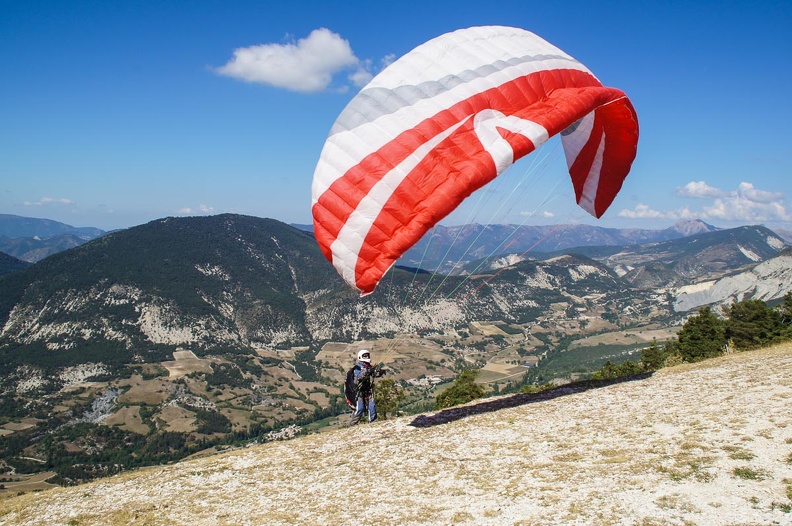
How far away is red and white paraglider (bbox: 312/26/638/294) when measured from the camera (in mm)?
11586

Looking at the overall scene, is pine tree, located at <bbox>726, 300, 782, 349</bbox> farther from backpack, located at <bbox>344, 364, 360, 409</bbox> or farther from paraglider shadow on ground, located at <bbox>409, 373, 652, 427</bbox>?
backpack, located at <bbox>344, 364, 360, 409</bbox>

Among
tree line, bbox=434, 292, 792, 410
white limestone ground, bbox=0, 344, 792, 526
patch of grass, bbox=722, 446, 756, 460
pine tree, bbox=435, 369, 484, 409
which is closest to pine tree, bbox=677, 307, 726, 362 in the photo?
tree line, bbox=434, 292, 792, 410

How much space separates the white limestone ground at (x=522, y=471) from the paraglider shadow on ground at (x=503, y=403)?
0.16 m

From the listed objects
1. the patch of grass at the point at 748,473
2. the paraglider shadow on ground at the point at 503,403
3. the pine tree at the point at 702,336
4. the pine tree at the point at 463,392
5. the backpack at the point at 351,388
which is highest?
the backpack at the point at 351,388

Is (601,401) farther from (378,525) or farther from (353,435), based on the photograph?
(378,525)

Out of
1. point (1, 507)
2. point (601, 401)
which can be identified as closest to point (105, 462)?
point (1, 507)

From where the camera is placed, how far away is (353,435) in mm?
14477

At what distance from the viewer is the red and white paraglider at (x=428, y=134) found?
11.6 m

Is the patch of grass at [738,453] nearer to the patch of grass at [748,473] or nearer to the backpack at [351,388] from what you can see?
Result: the patch of grass at [748,473]

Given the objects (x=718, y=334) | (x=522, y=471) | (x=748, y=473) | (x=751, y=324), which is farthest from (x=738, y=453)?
(x=751, y=324)

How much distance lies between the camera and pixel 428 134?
1220cm

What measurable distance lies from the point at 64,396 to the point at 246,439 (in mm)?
70491

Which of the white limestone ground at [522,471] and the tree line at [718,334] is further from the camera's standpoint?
the tree line at [718,334]

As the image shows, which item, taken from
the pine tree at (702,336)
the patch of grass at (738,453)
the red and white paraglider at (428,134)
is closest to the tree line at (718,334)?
the pine tree at (702,336)
